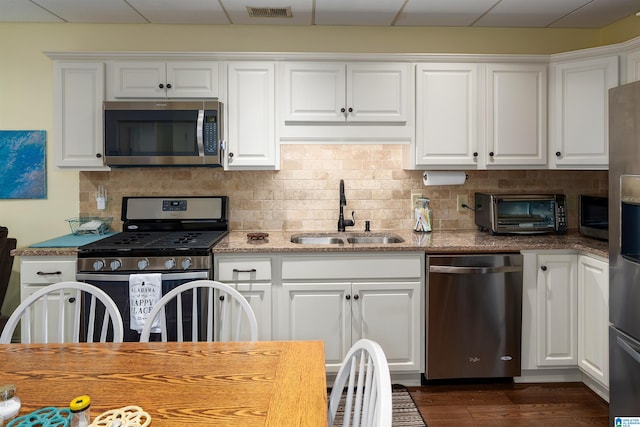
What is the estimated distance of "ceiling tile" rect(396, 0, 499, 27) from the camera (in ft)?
9.98

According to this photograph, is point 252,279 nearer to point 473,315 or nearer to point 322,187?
point 322,187

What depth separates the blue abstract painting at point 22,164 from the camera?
3354 mm

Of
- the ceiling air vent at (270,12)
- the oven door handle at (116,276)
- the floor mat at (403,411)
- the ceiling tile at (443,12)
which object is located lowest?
the floor mat at (403,411)

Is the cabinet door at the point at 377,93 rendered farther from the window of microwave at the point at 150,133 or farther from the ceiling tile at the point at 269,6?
the window of microwave at the point at 150,133

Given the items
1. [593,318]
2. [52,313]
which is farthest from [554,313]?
[52,313]

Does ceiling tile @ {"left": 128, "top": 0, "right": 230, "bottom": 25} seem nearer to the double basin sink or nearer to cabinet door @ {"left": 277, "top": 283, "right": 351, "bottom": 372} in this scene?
the double basin sink

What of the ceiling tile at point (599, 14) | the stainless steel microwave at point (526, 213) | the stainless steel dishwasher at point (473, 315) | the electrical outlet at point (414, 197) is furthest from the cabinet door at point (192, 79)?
the ceiling tile at point (599, 14)

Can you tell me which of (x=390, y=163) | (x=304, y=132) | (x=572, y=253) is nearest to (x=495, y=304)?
(x=572, y=253)

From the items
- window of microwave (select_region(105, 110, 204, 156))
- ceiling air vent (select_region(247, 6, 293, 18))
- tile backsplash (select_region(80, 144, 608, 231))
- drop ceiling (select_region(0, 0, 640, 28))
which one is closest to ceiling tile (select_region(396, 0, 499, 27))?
drop ceiling (select_region(0, 0, 640, 28))

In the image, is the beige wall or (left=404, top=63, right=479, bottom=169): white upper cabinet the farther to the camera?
the beige wall

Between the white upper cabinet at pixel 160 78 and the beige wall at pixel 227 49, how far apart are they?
15.7 inches

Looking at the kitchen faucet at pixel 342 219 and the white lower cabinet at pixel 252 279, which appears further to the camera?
the kitchen faucet at pixel 342 219

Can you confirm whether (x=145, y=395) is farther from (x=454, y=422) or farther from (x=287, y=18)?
(x=287, y=18)

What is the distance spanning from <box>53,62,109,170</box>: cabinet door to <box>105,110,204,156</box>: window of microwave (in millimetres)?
144
